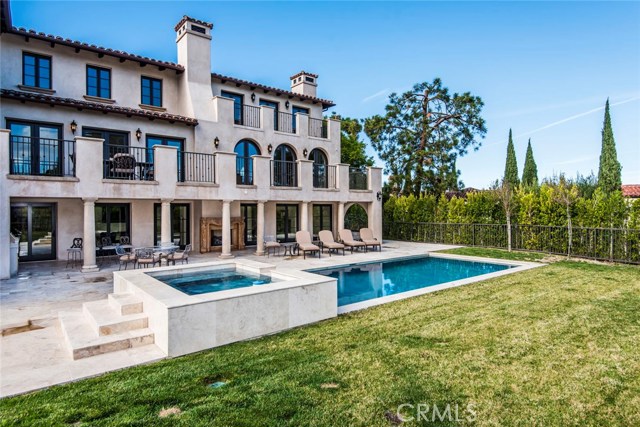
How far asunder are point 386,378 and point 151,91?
17586 millimetres

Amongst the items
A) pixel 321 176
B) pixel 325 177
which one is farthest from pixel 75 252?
pixel 325 177

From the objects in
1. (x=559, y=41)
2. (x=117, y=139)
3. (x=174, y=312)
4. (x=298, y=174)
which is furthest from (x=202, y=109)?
(x=559, y=41)

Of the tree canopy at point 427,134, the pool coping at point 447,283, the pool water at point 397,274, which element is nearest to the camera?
the pool coping at point 447,283

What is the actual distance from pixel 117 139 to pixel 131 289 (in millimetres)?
10573

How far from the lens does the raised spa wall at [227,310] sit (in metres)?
5.63

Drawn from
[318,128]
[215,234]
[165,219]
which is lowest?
[215,234]

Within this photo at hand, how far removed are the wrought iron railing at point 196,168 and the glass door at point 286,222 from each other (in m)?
5.51

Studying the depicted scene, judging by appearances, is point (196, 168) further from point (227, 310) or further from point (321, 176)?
point (227, 310)

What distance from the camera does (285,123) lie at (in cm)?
2122

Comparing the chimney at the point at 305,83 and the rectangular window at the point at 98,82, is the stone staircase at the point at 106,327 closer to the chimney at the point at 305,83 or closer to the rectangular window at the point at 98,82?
the rectangular window at the point at 98,82

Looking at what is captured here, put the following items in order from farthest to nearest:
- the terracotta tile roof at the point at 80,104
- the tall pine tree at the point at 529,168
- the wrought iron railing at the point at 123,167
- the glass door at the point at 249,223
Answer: the tall pine tree at the point at 529,168, the glass door at the point at 249,223, the wrought iron railing at the point at 123,167, the terracotta tile roof at the point at 80,104

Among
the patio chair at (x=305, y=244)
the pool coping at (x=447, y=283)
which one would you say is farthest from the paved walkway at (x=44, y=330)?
the pool coping at (x=447, y=283)

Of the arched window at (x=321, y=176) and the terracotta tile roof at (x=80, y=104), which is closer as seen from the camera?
the terracotta tile roof at (x=80, y=104)

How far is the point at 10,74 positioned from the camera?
14.1 metres
